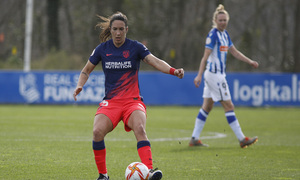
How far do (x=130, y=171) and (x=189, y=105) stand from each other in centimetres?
1710

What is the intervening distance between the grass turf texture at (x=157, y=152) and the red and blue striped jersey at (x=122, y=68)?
3.41 feet

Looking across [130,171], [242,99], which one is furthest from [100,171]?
[242,99]

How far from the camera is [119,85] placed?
6.77m

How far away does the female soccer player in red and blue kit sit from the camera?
6.51 m

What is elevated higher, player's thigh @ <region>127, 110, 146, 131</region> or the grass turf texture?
player's thigh @ <region>127, 110, 146, 131</region>

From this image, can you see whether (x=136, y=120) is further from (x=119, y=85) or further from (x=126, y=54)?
(x=126, y=54)

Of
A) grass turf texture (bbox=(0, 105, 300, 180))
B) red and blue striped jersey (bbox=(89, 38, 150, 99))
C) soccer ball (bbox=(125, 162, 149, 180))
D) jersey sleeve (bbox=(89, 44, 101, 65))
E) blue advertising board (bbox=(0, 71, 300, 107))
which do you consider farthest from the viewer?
blue advertising board (bbox=(0, 71, 300, 107))

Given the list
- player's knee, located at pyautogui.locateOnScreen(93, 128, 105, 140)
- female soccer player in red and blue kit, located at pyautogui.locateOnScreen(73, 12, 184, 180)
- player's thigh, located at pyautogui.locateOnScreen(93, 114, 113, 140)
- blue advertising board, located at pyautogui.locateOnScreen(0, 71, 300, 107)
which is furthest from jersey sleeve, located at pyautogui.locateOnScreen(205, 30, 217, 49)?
blue advertising board, located at pyautogui.locateOnScreen(0, 71, 300, 107)

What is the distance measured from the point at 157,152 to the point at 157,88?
13880 mm

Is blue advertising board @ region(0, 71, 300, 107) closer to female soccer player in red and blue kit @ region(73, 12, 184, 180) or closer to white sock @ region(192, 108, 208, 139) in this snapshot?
white sock @ region(192, 108, 208, 139)

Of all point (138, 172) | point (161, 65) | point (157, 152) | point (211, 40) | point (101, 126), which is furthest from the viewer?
point (211, 40)

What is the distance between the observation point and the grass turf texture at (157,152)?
7.16 metres

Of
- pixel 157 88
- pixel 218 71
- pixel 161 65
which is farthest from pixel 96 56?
pixel 157 88

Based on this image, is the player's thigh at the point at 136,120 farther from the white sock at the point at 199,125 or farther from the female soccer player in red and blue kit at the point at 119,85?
the white sock at the point at 199,125
